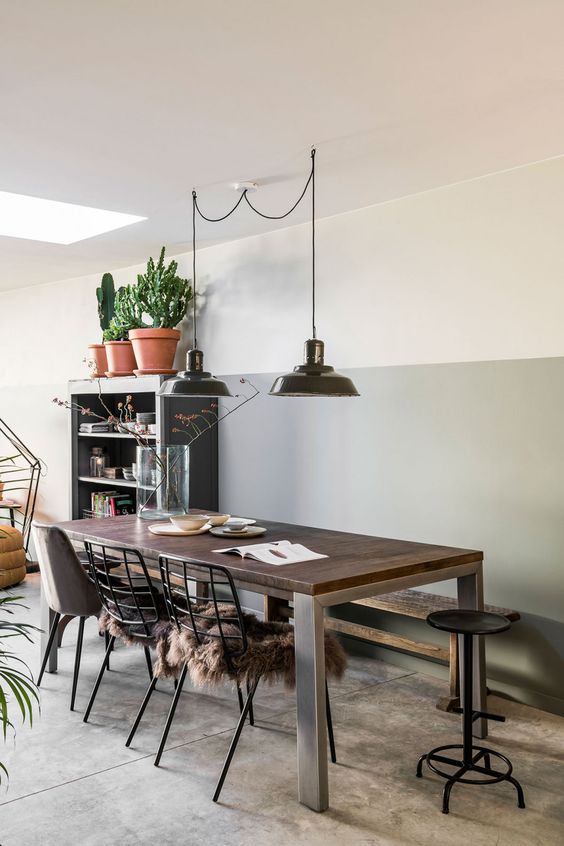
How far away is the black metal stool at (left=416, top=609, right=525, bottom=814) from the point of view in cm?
295

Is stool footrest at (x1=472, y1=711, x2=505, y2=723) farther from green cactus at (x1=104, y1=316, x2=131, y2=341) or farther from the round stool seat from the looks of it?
green cactus at (x1=104, y1=316, x2=131, y2=341)

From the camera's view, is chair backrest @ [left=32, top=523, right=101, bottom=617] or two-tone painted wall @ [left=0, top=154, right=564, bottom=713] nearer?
chair backrest @ [left=32, top=523, right=101, bottom=617]

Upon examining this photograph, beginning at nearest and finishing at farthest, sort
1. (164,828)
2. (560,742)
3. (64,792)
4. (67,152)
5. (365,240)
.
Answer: (164,828), (64,792), (560,742), (67,152), (365,240)

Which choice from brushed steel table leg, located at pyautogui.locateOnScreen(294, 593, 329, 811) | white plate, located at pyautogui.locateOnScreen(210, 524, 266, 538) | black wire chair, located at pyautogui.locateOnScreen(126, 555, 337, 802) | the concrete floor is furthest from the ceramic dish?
brushed steel table leg, located at pyautogui.locateOnScreen(294, 593, 329, 811)

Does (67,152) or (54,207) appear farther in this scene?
(54,207)

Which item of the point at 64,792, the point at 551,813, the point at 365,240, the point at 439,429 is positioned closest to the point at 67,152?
the point at 365,240

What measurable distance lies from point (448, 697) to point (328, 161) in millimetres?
2706

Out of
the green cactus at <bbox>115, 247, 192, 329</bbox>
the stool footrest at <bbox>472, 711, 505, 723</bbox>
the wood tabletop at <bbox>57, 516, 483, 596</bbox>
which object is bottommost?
the stool footrest at <bbox>472, 711, 505, 723</bbox>

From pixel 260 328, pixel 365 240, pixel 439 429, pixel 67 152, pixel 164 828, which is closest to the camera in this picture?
pixel 164 828

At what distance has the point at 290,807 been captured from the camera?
2.90 m

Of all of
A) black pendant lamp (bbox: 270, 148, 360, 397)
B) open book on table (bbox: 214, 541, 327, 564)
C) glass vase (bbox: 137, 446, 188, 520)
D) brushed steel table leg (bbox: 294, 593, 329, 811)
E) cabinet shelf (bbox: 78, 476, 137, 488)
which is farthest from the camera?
cabinet shelf (bbox: 78, 476, 137, 488)

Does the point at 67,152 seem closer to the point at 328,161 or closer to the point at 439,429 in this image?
the point at 328,161

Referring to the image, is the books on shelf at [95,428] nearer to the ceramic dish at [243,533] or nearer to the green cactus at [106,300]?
the green cactus at [106,300]

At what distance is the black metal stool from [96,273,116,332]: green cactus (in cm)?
437
